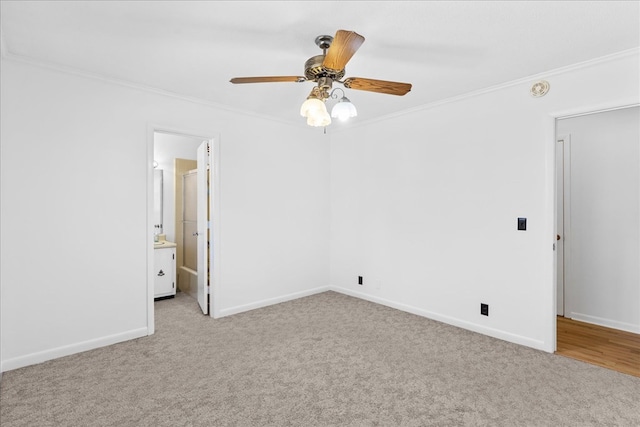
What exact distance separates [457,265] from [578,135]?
6.50 feet

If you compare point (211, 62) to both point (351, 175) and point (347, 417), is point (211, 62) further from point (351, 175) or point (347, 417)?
point (347, 417)

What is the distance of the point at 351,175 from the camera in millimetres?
4613

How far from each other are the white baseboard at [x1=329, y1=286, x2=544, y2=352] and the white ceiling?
232 cm

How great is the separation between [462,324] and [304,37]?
3.03 meters

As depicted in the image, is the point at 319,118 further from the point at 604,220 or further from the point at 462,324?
the point at 604,220

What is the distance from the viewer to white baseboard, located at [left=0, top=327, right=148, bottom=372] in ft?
8.49

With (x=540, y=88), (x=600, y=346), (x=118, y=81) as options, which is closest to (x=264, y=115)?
(x=118, y=81)

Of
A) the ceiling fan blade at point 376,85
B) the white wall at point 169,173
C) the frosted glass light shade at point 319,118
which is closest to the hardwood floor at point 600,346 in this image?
the ceiling fan blade at point 376,85

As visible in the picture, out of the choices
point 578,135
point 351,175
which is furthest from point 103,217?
point 578,135

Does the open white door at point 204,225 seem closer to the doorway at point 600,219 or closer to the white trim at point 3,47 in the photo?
the white trim at point 3,47

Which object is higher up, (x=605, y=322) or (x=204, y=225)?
(x=204, y=225)

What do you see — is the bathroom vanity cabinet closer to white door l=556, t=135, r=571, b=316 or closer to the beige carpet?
the beige carpet

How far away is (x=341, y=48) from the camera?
1.82 m

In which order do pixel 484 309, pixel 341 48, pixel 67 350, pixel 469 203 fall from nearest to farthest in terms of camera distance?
pixel 341 48
pixel 67 350
pixel 484 309
pixel 469 203
